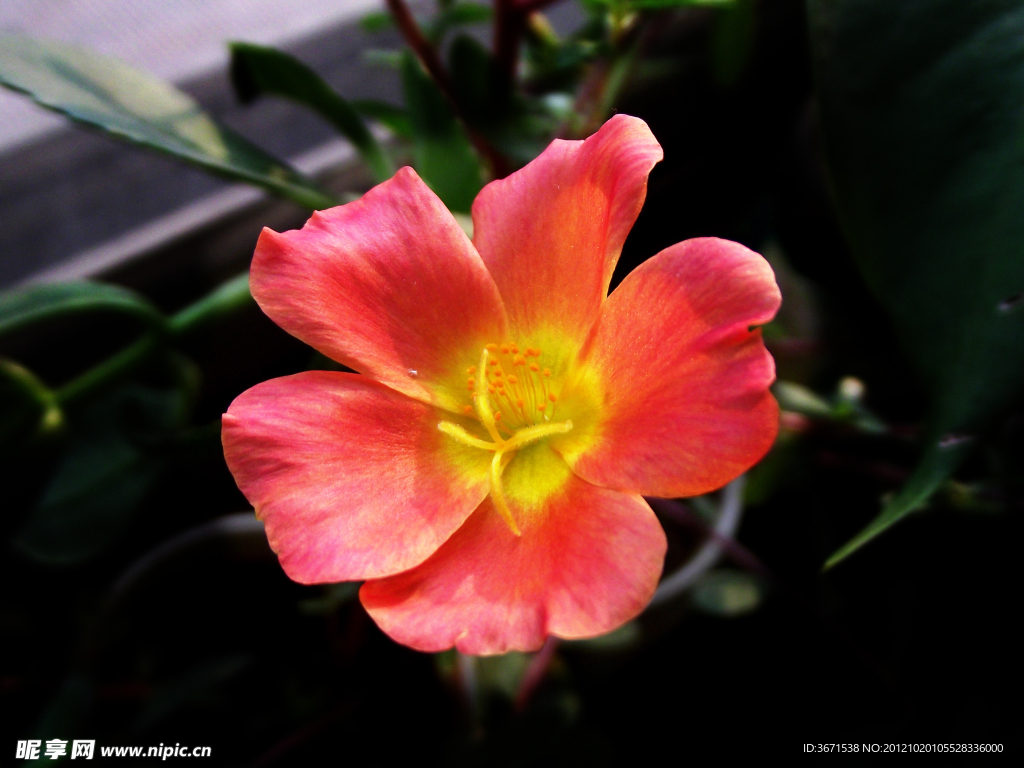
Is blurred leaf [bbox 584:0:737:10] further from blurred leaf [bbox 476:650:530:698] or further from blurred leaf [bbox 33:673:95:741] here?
blurred leaf [bbox 33:673:95:741]

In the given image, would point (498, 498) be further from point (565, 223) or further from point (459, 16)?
point (459, 16)

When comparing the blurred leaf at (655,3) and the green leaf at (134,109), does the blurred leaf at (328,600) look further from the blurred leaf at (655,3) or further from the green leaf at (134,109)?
the blurred leaf at (655,3)

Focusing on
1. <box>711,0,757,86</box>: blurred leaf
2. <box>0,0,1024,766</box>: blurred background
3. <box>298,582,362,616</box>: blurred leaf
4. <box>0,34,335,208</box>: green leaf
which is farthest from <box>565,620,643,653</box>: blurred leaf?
<box>711,0,757,86</box>: blurred leaf

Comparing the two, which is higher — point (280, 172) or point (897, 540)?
point (280, 172)

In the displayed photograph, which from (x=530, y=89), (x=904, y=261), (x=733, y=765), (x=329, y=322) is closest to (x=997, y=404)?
(x=904, y=261)

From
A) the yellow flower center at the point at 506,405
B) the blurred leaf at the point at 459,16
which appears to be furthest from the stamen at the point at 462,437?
the blurred leaf at the point at 459,16

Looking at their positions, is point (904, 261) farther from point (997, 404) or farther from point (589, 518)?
point (589, 518)

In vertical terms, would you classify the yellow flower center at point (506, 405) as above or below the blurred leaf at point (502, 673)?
above
